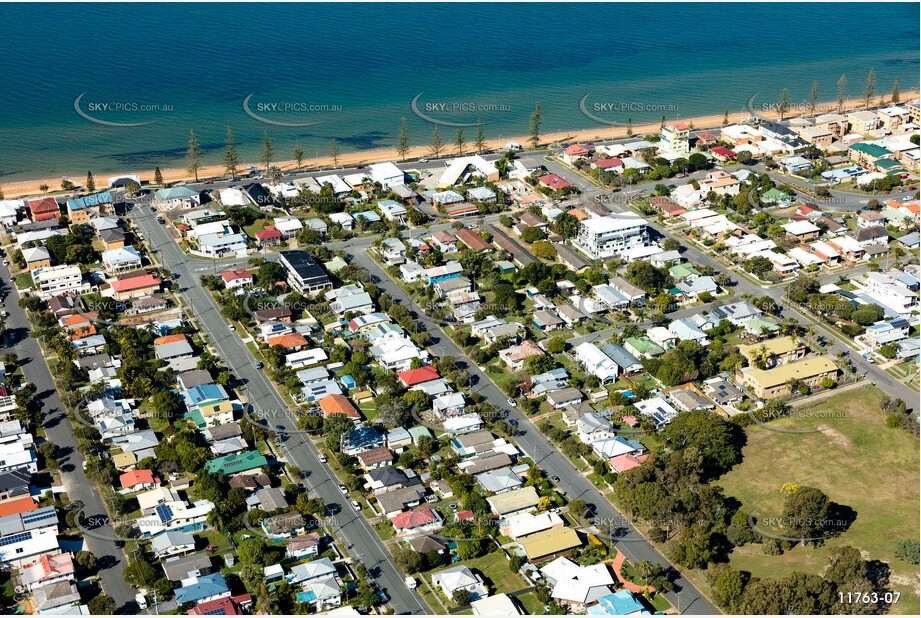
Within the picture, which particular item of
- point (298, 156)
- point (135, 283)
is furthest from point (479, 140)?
point (135, 283)

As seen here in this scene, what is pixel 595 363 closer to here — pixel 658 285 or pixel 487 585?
pixel 658 285

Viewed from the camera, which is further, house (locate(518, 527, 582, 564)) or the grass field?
the grass field

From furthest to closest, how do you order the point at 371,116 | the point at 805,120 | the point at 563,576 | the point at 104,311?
the point at 371,116, the point at 805,120, the point at 104,311, the point at 563,576

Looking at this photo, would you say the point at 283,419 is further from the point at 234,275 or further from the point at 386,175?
the point at 386,175

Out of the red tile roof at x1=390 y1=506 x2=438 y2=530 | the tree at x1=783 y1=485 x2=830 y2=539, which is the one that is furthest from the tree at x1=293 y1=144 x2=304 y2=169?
the tree at x1=783 y1=485 x2=830 y2=539

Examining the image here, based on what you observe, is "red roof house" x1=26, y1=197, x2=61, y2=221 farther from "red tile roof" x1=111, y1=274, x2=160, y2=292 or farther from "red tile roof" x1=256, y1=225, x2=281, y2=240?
"red tile roof" x1=256, y1=225, x2=281, y2=240

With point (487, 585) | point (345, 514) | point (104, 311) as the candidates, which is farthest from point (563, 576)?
point (104, 311)

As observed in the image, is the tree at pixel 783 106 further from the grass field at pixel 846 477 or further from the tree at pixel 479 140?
the grass field at pixel 846 477
